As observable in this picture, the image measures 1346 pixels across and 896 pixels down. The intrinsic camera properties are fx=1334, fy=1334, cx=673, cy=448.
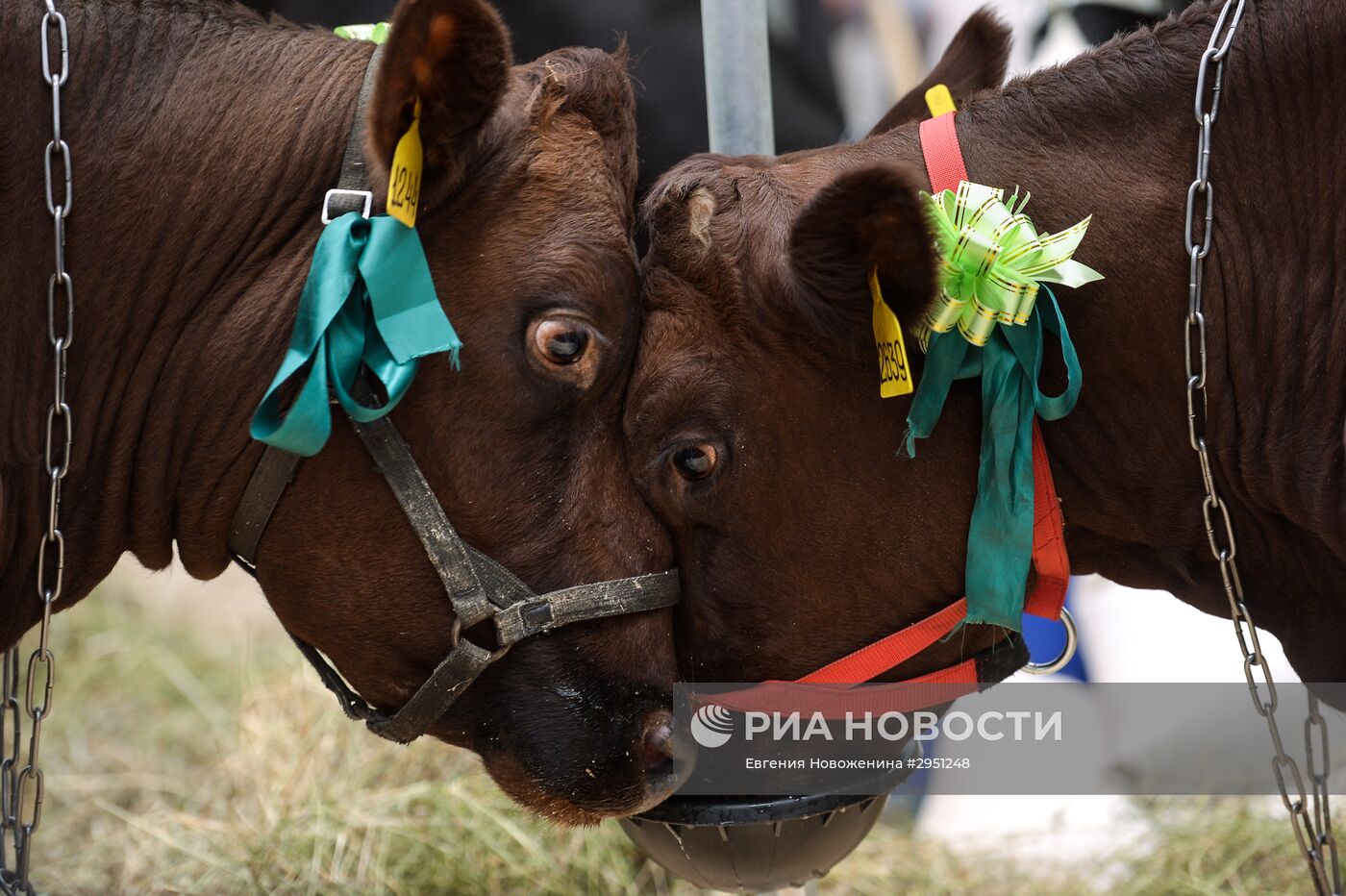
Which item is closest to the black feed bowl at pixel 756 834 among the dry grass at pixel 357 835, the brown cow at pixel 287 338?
the brown cow at pixel 287 338

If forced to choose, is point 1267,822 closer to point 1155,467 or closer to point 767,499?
point 1155,467

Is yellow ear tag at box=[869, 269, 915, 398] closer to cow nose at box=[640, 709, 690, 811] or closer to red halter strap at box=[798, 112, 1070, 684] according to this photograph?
red halter strap at box=[798, 112, 1070, 684]

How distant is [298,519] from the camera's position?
8.91 ft

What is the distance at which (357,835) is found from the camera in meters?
4.29

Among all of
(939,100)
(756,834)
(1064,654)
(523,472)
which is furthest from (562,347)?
(1064,654)

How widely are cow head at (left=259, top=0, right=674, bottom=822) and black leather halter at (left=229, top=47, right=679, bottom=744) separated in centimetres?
3

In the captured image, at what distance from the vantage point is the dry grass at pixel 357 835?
4.17 m

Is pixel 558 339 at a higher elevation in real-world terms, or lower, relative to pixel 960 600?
higher

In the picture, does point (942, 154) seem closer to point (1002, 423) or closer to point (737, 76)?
point (1002, 423)

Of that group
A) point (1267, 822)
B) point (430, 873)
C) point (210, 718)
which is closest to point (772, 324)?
point (430, 873)

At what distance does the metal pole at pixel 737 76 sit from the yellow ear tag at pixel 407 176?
1087 millimetres

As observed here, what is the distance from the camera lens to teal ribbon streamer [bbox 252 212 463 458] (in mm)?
2496

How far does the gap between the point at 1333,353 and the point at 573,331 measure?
147 cm

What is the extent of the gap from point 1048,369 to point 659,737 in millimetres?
1116
